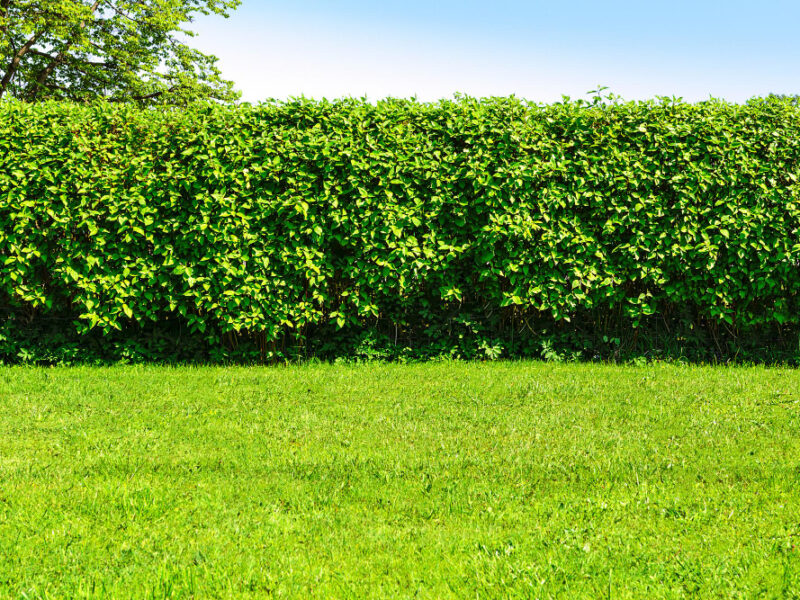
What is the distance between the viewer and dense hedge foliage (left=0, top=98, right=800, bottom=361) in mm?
6934

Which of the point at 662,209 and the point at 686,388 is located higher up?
the point at 662,209

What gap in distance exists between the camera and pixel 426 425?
17.1 feet

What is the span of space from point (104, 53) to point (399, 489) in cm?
2313

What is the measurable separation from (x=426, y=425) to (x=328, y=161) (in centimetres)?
322

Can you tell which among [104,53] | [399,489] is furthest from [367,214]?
[104,53]

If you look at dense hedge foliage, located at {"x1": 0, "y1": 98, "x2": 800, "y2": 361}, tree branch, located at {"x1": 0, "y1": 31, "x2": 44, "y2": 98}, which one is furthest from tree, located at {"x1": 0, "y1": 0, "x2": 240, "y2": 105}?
dense hedge foliage, located at {"x1": 0, "y1": 98, "x2": 800, "y2": 361}

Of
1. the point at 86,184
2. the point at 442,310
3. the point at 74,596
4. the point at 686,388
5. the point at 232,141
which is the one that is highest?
the point at 232,141

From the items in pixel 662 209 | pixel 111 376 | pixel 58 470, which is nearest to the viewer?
pixel 58 470

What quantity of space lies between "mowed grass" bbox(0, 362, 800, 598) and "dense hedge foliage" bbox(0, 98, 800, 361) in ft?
3.84

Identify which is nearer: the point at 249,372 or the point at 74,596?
the point at 74,596

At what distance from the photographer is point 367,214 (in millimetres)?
7020

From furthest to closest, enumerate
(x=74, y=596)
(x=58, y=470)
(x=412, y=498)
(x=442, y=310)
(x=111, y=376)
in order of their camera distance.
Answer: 1. (x=442, y=310)
2. (x=111, y=376)
3. (x=58, y=470)
4. (x=412, y=498)
5. (x=74, y=596)

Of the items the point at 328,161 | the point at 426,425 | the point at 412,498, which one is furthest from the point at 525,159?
the point at 412,498

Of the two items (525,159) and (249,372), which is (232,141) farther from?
(525,159)
